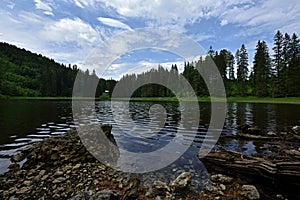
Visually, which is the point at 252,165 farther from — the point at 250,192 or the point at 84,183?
the point at 84,183

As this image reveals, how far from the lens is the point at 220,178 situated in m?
7.41

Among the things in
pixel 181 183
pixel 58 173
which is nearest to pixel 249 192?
pixel 181 183

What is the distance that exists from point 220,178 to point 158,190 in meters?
2.61

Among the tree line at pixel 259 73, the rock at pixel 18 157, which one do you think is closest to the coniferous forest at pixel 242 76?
the tree line at pixel 259 73

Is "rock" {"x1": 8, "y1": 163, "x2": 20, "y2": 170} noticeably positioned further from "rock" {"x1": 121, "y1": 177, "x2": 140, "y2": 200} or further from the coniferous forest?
the coniferous forest

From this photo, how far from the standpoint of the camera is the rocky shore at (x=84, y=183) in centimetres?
640

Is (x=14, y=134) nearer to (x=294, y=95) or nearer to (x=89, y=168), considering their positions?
(x=89, y=168)

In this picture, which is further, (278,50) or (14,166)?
(278,50)

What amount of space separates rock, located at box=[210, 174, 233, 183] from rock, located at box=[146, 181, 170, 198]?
2.04m

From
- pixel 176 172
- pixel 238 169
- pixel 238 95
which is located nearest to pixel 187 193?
pixel 176 172

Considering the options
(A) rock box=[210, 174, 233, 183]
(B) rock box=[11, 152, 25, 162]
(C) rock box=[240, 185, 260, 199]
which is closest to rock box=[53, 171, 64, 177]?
(B) rock box=[11, 152, 25, 162]

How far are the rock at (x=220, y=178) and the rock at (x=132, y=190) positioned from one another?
3080mm

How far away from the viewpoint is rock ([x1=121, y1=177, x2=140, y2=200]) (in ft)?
20.8

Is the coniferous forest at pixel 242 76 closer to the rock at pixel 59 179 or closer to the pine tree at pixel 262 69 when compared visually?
the pine tree at pixel 262 69
